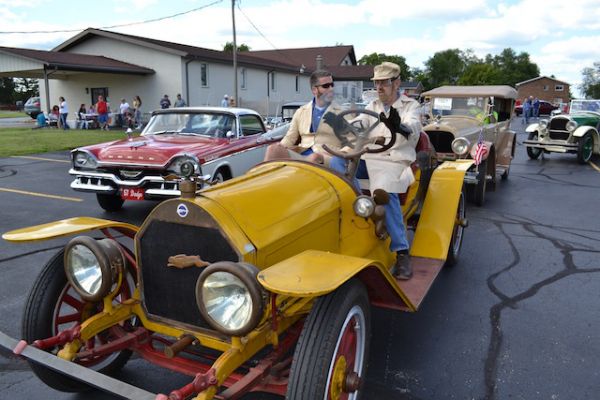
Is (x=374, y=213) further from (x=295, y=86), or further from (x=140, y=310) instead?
(x=295, y=86)

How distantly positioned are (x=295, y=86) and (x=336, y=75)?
8620 mm

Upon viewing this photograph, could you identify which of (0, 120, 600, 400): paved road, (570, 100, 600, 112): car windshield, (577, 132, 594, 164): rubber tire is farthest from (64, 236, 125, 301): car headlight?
(570, 100, 600, 112): car windshield

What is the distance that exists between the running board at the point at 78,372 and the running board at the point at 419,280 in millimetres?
1607

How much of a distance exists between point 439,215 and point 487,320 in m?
0.98

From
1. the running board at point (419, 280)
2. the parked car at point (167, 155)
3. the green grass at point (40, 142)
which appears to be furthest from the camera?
the green grass at point (40, 142)

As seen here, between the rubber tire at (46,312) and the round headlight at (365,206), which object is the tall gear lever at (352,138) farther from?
the rubber tire at (46,312)

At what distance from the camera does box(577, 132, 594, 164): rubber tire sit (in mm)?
12328

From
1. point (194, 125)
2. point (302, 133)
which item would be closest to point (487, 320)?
point (302, 133)

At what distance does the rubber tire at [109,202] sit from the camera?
6879mm

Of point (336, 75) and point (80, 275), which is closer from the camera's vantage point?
point (80, 275)

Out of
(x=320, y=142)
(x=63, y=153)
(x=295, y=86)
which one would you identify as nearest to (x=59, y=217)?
(x=320, y=142)

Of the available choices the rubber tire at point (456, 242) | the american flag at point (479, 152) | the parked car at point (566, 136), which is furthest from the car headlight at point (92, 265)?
the parked car at point (566, 136)

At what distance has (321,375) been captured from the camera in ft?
6.46

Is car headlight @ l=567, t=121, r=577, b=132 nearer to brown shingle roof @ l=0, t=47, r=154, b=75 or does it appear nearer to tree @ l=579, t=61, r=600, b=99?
brown shingle roof @ l=0, t=47, r=154, b=75
